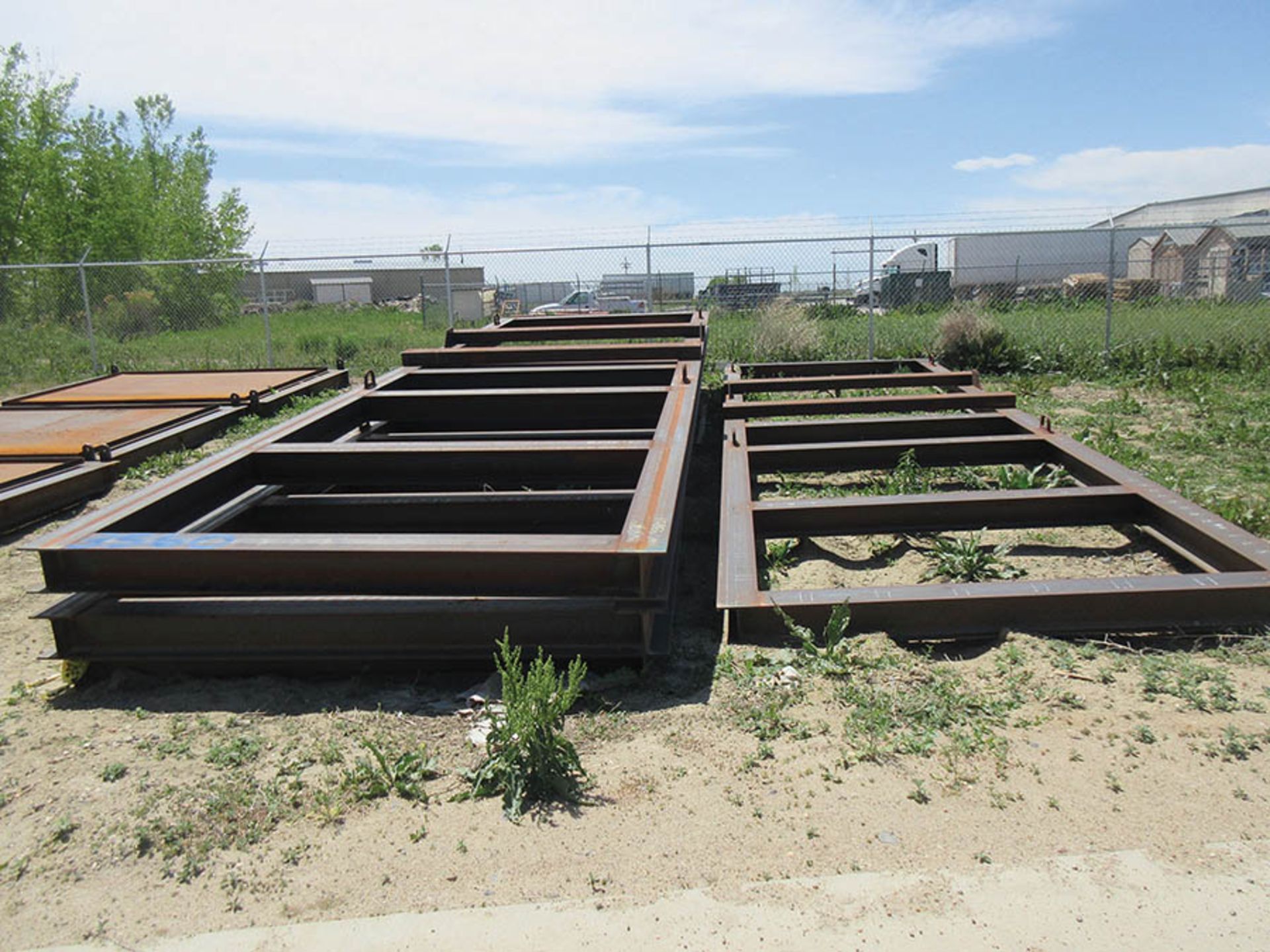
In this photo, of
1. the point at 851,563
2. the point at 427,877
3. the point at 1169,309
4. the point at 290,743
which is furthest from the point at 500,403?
the point at 1169,309

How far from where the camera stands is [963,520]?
500 cm

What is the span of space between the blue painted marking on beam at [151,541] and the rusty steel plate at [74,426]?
4.50 meters

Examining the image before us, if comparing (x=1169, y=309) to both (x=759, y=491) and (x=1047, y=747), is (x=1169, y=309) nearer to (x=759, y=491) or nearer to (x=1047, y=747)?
(x=759, y=491)

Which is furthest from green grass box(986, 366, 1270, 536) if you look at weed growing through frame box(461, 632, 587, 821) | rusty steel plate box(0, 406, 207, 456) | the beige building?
rusty steel plate box(0, 406, 207, 456)

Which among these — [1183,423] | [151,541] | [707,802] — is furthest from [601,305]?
[707,802]

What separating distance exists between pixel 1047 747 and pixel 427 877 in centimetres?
197

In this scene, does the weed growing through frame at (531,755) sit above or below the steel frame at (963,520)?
below

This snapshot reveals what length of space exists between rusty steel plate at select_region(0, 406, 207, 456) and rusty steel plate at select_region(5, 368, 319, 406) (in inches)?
10.6

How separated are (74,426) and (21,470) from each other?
181 centimetres

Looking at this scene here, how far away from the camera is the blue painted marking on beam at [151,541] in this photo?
371 centimetres

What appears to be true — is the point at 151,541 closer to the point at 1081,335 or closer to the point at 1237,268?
the point at 1081,335

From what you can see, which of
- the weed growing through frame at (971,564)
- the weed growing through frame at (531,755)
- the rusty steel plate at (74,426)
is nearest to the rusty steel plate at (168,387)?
the rusty steel plate at (74,426)

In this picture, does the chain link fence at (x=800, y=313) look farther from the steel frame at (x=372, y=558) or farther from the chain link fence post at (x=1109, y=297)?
the steel frame at (x=372, y=558)

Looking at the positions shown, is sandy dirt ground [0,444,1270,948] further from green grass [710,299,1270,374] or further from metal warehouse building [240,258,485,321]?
metal warehouse building [240,258,485,321]
